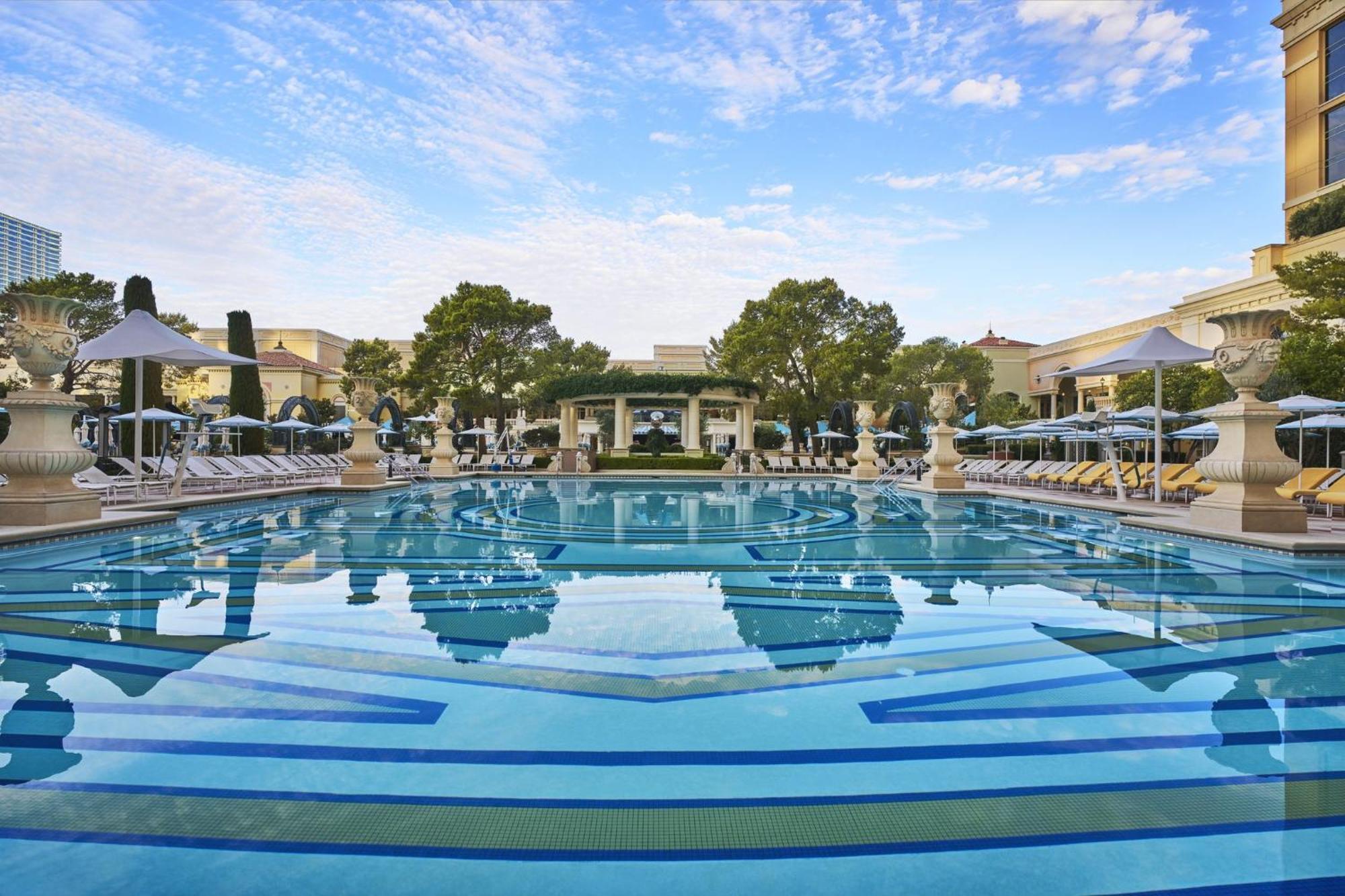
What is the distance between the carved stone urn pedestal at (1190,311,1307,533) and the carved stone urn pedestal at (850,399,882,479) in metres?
12.9

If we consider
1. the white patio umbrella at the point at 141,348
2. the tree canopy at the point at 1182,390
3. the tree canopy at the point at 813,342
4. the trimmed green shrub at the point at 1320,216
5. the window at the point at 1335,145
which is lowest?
the white patio umbrella at the point at 141,348

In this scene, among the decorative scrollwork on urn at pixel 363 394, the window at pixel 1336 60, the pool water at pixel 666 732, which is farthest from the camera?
the window at pixel 1336 60

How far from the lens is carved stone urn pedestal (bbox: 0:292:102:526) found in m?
8.33

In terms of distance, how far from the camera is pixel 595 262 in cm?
2761

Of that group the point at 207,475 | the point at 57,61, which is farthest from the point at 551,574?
the point at 57,61

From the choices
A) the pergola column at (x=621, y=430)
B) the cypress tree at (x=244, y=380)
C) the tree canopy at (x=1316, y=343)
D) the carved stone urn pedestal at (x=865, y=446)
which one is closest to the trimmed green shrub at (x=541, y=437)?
the pergola column at (x=621, y=430)

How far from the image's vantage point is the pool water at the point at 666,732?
1998 mm

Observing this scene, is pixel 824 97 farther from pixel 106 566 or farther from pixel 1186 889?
pixel 1186 889

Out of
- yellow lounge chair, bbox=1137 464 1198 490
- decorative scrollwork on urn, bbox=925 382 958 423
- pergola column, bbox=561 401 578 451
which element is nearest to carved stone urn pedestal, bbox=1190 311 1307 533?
yellow lounge chair, bbox=1137 464 1198 490

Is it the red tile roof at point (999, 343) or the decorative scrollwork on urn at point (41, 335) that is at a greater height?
the red tile roof at point (999, 343)

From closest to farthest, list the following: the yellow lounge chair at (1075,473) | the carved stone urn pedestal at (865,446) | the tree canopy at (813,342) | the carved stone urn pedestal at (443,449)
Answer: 1. the yellow lounge chair at (1075,473)
2. the carved stone urn pedestal at (865,446)
3. the carved stone urn pedestal at (443,449)
4. the tree canopy at (813,342)

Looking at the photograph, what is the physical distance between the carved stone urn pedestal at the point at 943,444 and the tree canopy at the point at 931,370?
20.1 meters

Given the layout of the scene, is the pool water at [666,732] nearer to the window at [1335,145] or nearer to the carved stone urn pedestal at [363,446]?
the carved stone urn pedestal at [363,446]

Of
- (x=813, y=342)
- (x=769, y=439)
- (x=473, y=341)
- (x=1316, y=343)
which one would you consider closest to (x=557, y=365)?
(x=473, y=341)
